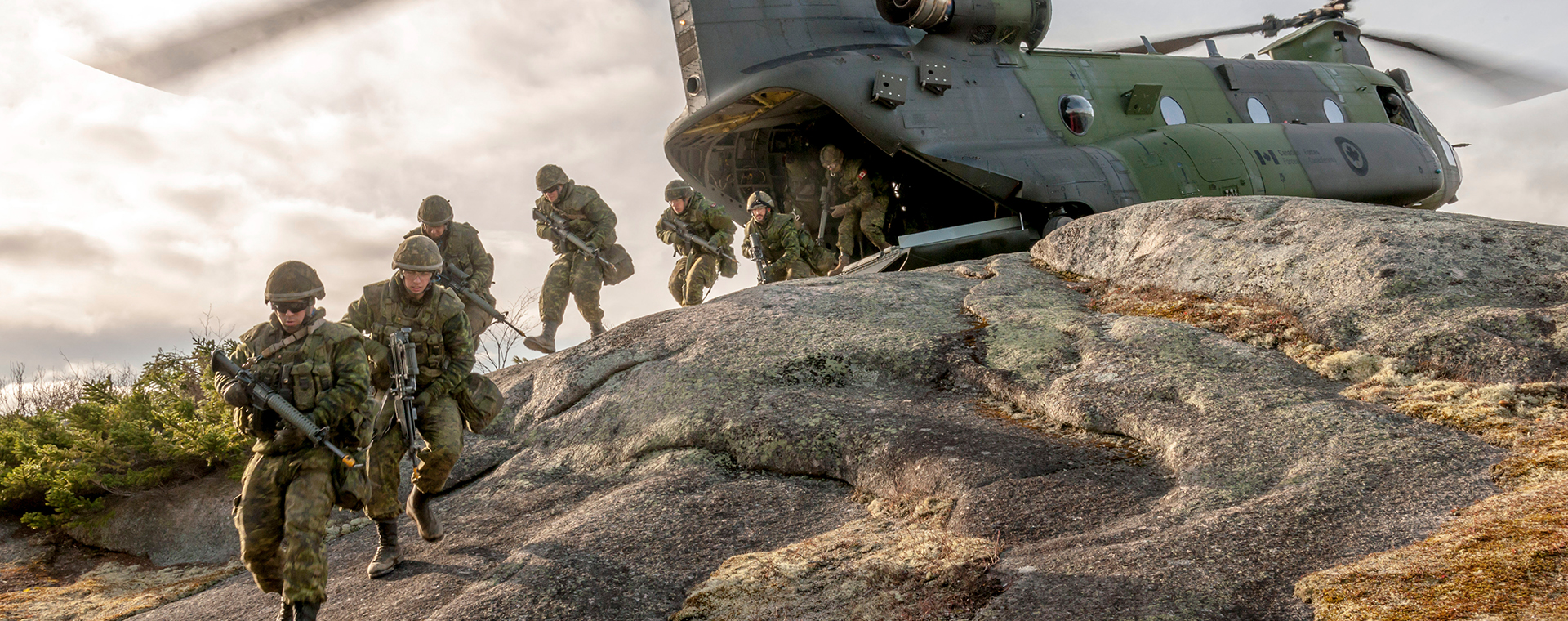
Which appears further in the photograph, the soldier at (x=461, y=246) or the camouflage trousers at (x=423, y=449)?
the soldier at (x=461, y=246)

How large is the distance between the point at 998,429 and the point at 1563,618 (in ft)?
9.07

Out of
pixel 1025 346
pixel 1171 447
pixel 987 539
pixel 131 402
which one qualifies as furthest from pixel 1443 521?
pixel 131 402

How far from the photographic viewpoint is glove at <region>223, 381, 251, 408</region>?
4430mm

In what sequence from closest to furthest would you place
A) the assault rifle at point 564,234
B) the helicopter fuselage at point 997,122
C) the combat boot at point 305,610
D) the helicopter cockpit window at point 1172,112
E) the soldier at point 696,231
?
the combat boot at point 305,610, the assault rifle at point 564,234, the helicopter fuselage at point 997,122, the soldier at point 696,231, the helicopter cockpit window at point 1172,112

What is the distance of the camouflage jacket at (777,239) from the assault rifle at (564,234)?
83.1 inches

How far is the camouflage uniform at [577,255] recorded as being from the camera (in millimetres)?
9867

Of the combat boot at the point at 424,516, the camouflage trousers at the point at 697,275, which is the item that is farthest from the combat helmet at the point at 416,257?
the camouflage trousers at the point at 697,275

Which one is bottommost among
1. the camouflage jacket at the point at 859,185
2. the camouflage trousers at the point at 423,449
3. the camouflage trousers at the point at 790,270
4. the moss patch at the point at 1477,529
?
the moss patch at the point at 1477,529

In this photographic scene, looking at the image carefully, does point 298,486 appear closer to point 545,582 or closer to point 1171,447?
point 545,582

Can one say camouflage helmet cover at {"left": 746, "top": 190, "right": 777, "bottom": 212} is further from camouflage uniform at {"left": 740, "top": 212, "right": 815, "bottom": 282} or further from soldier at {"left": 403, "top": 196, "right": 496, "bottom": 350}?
soldier at {"left": 403, "top": 196, "right": 496, "bottom": 350}

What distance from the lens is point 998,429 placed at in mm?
5262

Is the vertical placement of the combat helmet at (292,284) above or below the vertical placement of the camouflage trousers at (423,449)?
above

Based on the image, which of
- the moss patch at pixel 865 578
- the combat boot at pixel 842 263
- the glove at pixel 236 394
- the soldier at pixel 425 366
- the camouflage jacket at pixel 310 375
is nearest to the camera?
the moss patch at pixel 865 578

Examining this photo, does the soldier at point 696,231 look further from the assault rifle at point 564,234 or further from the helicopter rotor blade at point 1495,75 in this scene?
the helicopter rotor blade at point 1495,75
